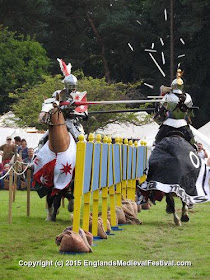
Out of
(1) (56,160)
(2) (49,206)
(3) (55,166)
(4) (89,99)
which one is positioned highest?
(4) (89,99)

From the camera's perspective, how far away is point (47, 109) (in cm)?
1558

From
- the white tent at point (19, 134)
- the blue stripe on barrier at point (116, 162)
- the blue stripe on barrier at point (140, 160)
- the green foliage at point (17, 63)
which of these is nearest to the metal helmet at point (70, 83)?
the blue stripe on barrier at point (116, 162)

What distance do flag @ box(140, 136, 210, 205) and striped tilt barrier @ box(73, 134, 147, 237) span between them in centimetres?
57

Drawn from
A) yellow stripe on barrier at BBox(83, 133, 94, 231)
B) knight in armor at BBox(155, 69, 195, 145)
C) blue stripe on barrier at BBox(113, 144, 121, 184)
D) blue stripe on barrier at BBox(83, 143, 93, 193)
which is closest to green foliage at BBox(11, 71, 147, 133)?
knight in armor at BBox(155, 69, 195, 145)

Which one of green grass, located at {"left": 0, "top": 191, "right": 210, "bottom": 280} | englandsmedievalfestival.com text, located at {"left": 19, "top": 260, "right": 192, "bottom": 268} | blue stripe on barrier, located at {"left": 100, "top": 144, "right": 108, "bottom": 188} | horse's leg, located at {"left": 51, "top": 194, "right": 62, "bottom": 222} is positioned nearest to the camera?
green grass, located at {"left": 0, "top": 191, "right": 210, "bottom": 280}

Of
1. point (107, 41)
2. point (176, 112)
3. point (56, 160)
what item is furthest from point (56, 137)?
point (107, 41)

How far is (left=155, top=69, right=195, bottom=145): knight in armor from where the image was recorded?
17375 millimetres

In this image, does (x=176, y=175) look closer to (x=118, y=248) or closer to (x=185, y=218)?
(x=185, y=218)

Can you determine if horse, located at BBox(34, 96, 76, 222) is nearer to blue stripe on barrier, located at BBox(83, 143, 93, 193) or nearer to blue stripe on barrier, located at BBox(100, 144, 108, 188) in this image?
blue stripe on barrier, located at BBox(100, 144, 108, 188)

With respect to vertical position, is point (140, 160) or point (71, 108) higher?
point (71, 108)

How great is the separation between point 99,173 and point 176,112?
4.03m

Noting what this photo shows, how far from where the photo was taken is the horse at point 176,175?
1670cm

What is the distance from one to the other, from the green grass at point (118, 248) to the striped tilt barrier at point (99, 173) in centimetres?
44

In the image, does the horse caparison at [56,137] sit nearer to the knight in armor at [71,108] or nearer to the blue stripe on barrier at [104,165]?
the knight in armor at [71,108]
